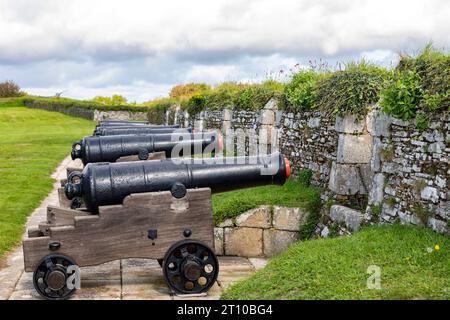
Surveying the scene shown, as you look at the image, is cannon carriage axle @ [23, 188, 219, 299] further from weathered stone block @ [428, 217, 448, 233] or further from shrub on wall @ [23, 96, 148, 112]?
shrub on wall @ [23, 96, 148, 112]

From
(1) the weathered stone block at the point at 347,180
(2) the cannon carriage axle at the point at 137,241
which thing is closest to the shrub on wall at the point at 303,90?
(1) the weathered stone block at the point at 347,180

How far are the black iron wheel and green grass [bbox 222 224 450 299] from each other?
1.52 metres

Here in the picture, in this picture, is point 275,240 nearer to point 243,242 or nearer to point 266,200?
point 243,242

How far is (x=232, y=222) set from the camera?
8273mm

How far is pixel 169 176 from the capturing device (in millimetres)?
6023

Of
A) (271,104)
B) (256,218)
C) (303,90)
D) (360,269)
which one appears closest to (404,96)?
(360,269)

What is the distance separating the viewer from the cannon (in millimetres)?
5785

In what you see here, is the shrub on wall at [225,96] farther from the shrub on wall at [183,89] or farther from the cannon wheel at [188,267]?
the shrub on wall at [183,89]

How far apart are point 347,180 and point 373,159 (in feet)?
3.63

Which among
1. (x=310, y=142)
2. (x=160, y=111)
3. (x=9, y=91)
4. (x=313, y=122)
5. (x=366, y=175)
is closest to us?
(x=366, y=175)

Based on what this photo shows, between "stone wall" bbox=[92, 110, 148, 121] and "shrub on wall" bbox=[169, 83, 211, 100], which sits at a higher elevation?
"shrub on wall" bbox=[169, 83, 211, 100]

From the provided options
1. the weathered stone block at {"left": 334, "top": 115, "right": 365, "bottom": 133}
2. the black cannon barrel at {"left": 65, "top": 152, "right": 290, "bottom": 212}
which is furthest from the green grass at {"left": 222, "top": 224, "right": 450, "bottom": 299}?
the weathered stone block at {"left": 334, "top": 115, "right": 365, "bottom": 133}
